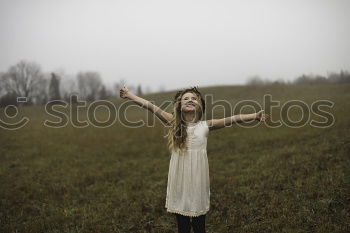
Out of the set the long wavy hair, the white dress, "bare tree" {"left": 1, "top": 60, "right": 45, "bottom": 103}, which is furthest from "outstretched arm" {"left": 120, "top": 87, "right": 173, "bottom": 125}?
"bare tree" {"left": 1, "top": 60, "right": 45, "bottom": 103}

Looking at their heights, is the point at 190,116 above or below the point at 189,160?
above

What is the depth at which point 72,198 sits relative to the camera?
8812 millimetres

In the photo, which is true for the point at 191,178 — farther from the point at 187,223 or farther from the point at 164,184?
the point at 164,184

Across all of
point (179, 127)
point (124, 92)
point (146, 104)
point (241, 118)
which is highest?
point (124, 92)

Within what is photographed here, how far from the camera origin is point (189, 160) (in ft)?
13.0

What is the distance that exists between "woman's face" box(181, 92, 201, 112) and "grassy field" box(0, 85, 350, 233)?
333 cm

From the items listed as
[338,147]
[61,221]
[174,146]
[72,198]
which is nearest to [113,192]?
[72,198]

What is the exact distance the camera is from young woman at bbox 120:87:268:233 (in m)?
3.90

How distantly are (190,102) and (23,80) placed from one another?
382 feet

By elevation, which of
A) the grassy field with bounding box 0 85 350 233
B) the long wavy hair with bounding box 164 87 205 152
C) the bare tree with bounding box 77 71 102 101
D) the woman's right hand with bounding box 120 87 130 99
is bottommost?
the grassy field with bounding box 0 85 350 233

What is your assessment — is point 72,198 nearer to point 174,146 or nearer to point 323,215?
point 174,146

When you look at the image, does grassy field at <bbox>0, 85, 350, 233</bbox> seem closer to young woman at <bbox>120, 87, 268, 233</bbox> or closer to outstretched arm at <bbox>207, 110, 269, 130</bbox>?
young woman at <bbox>120, 87, 268, 233</bbox>

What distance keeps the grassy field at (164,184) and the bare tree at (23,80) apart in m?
93.4

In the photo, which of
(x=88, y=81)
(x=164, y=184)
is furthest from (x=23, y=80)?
(x=164, y=184)
